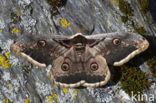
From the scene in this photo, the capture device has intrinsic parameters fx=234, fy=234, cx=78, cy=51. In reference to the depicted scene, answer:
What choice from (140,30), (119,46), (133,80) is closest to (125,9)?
(140,30)

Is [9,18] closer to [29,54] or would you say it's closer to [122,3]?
[29,54]

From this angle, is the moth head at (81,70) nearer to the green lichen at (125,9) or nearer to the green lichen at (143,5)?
the green lichen at (125,9)

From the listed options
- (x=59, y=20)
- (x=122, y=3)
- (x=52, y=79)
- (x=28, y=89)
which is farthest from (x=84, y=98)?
(x=122, y=3)

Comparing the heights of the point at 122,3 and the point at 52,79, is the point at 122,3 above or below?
above

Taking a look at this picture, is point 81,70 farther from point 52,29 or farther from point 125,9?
point 125,9

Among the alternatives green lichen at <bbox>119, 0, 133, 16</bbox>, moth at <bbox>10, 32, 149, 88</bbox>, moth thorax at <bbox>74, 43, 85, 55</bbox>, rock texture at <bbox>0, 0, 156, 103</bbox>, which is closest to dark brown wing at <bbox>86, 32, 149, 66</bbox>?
moth at <bbox>10, 32, 149, 88</bbox>

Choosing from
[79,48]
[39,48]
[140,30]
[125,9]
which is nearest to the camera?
[79,48]
